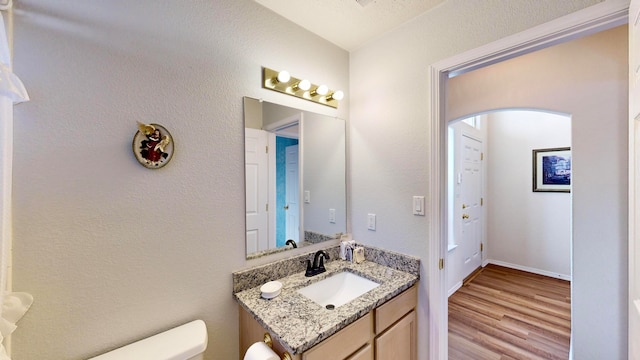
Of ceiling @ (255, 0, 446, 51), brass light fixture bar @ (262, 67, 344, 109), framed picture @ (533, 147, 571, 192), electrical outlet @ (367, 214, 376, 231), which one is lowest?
electrical outlet @ (367, 214, 376, 231)

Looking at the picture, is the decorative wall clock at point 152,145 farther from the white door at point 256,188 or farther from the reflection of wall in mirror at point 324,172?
the reflection of wall in mirror at point 324,172

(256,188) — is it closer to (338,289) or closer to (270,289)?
(270,289)

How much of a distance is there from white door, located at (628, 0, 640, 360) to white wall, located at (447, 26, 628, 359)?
1154 millimetres

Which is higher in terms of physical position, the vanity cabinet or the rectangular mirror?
the rectangular mirror

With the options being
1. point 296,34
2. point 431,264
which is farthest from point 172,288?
point 296,34

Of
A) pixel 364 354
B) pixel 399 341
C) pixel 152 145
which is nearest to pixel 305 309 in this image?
pixel 364 354

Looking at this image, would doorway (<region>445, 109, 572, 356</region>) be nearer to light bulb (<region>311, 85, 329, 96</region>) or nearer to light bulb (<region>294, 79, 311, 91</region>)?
light bulb (<region>311, 85, 329, 96</region>)

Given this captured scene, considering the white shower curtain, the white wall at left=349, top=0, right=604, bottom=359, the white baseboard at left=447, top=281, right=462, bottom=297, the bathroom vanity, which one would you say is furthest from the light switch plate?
the white baseboard at left=447, top=281, right=462, bottom=297

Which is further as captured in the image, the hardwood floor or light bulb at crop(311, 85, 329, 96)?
the hardwood floor

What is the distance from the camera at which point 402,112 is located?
61.1 inches

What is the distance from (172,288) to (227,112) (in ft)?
2.89

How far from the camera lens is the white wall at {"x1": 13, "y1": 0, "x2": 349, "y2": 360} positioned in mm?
840

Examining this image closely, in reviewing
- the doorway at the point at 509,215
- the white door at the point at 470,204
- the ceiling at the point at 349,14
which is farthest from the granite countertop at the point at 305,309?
the white door at the point at 470,204

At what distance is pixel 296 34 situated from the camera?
1529mm
